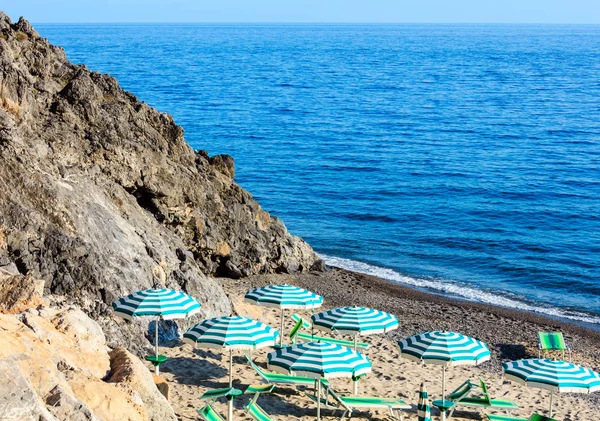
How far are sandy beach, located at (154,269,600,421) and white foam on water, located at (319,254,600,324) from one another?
4.96ft

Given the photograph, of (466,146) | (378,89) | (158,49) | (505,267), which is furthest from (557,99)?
(158,49)

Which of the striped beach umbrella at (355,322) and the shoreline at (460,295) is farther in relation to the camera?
the shoreline at (460,295)

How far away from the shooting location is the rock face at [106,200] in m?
20.0

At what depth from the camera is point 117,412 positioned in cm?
1184

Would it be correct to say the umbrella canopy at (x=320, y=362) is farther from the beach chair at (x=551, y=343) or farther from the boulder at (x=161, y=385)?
the beach chair at (x=551, y=343)

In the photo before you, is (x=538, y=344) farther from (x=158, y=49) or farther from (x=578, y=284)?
(x=158, y=49)

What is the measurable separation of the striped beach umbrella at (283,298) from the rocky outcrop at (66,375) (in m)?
5.84

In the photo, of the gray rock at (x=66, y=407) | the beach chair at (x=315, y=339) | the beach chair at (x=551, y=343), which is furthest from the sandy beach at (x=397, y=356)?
the gray rock at (x=66, y=407)

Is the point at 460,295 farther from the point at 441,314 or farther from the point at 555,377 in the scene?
the point at 555,377

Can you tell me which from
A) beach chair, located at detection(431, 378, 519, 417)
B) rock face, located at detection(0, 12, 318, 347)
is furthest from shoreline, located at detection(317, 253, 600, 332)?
beach chair, located at detection(431, 378, 519, 417)

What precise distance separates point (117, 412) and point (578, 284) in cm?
2611

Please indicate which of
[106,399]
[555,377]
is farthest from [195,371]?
[555,377]

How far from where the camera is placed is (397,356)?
21.8 m

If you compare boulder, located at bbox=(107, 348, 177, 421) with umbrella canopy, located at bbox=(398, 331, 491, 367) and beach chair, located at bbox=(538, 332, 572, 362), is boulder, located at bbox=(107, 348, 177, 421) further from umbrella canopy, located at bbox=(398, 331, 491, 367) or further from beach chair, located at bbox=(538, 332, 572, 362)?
beach chair, located at bbox=(538, 332, 572, 362)
